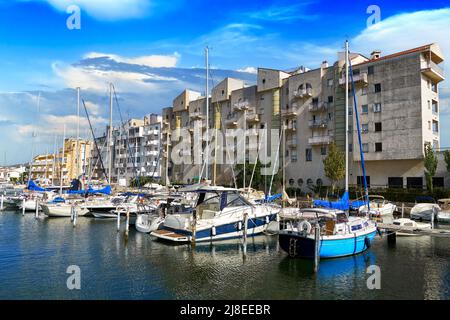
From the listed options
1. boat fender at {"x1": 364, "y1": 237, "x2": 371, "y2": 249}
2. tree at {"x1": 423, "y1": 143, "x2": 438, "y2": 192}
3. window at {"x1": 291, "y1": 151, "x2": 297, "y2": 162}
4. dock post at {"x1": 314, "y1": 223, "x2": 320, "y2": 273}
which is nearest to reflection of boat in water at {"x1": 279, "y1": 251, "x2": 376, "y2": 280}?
dock post at {"x1": 314, "y1": 223, "x2": 320, "y2": 273}

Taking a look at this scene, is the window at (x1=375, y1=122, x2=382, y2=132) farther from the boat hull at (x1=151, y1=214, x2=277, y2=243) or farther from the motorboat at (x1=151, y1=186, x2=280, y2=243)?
the boat hull at (x1=151, y1=214, x2=277, y2=243)

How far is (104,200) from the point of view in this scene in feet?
153

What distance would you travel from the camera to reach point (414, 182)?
51.4 m

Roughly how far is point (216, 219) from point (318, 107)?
39832 millimetres

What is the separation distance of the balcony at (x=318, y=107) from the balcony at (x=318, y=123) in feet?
5.97

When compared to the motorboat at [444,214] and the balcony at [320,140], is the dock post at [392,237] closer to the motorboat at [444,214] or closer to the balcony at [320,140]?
the motorboat at [444,214]

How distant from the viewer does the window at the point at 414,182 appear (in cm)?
5080

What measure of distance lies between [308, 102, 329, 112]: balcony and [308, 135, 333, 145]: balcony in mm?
4808

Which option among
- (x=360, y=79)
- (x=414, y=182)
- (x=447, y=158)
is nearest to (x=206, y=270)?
(x=447, y=158)

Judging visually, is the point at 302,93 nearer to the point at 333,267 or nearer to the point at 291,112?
the point at 291,112

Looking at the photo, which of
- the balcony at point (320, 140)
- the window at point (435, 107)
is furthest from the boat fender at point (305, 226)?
the window at point (435, 107)

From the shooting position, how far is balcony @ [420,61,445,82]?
50.9 meters
